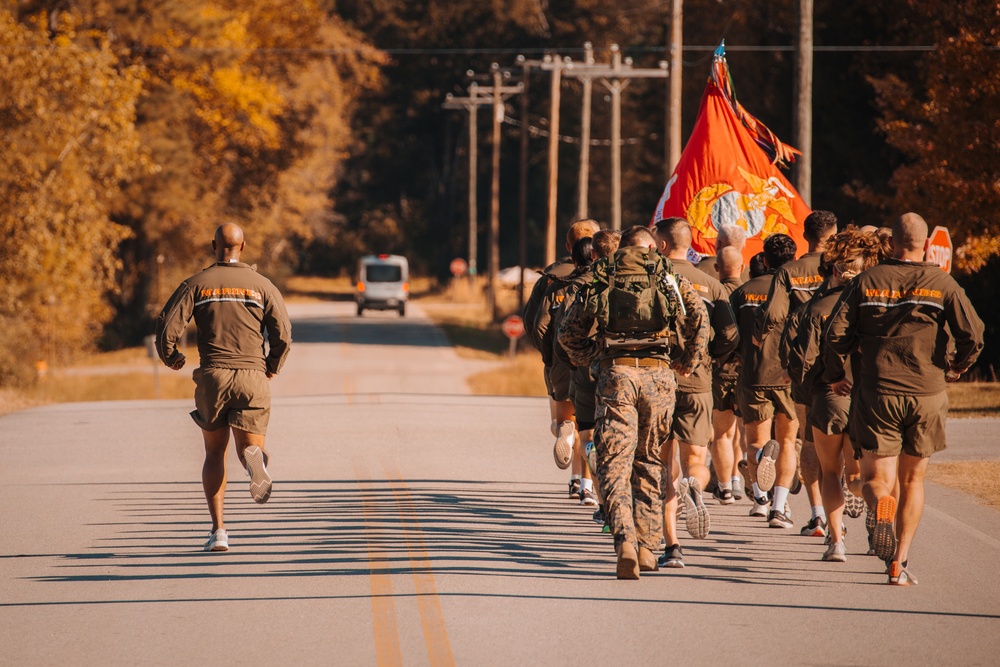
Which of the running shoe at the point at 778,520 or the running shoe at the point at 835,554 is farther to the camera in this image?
the running shoe at the point at 778,520

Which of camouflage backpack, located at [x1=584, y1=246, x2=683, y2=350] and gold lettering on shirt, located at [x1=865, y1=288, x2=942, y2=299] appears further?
camouflage backpack, located at [x1=584, y1=246, x2=683, y2=350]

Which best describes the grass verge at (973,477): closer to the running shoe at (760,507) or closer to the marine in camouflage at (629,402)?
the running shoe at (760,507)

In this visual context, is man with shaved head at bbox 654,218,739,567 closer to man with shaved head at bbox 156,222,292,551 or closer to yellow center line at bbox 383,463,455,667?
yellow center line at bbox 383,463,455,667

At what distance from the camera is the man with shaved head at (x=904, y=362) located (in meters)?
8.13

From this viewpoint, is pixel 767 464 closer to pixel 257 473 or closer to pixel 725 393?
pixel 725 393

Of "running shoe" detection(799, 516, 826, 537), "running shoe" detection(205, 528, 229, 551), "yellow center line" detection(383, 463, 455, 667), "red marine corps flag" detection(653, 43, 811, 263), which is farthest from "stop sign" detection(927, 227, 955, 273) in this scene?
"running shoe" detection(205, 528, 229, 551)

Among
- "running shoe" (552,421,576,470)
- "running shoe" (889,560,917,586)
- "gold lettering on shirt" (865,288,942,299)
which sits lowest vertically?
"running shoe" (889,560,917,586)

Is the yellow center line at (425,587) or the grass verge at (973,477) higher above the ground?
the yellow center line at (425,587)

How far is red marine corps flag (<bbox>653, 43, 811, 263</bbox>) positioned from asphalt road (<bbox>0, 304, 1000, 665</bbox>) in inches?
117

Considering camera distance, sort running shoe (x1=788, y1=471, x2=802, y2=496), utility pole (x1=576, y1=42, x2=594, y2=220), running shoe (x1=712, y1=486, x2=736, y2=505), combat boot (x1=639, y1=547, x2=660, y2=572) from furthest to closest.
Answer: utility pole (x1=576, y1=42, x2=594, y2=220)
running shoe (x1=788, y1=471, x2=802, y2=496)
running shoe (x1=712, y1=486, x2=736, y2=505)
combat boot (x1=639, y1=547, x2=660, y2=572)

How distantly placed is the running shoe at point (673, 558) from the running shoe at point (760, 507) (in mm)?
2135

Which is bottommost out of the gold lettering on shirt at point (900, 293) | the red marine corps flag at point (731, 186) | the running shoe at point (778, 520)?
the running shoe at point (778, 520)

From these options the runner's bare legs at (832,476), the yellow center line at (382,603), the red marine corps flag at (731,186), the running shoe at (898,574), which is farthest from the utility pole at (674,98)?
the running shoe at (898,574)

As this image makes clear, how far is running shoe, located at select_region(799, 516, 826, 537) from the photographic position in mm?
10109
